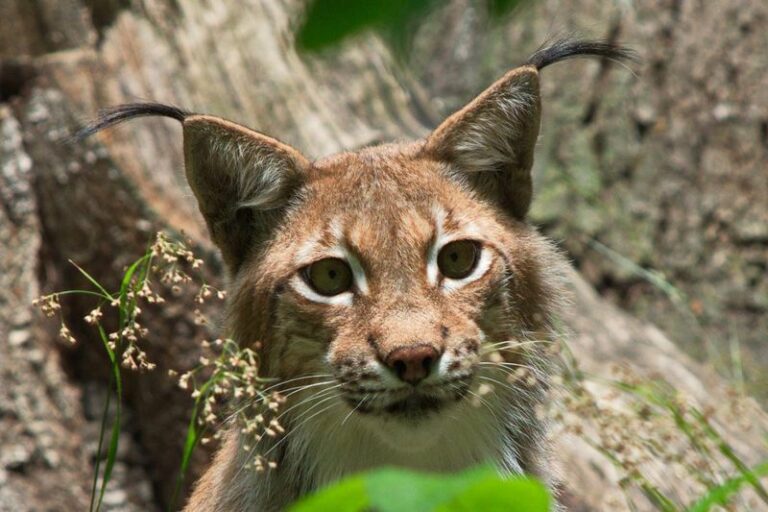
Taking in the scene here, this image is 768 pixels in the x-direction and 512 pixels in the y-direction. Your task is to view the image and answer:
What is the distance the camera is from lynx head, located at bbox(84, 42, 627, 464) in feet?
12.8

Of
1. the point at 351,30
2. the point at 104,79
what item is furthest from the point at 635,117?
the point at 351,30

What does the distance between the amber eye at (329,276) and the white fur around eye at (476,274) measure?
0.40m

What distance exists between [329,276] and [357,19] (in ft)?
9.86

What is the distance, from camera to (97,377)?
25.0ft

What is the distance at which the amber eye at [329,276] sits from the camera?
421 centimetres

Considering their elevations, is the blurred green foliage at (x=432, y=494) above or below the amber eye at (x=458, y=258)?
Answer: above

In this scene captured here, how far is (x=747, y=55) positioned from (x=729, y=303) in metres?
2.44

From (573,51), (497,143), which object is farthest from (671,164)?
(573,51)

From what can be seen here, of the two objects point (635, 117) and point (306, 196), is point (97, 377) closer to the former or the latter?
point (306, 196)

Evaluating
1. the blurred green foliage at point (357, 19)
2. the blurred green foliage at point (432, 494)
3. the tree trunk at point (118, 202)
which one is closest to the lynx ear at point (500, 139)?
the tree trunk at point (118, 202)

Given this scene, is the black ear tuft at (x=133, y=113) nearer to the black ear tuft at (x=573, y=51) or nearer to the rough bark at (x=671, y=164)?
the black ear tuft at (x=573, y=51)

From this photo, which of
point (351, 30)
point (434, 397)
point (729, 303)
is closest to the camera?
point (351, 30)

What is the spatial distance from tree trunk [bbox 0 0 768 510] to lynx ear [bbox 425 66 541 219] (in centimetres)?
211

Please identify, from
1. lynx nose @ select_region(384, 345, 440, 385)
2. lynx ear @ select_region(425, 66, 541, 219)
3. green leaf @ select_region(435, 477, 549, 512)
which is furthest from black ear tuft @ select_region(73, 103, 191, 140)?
green leaf @ select_region(435, 477, 549, 512)
